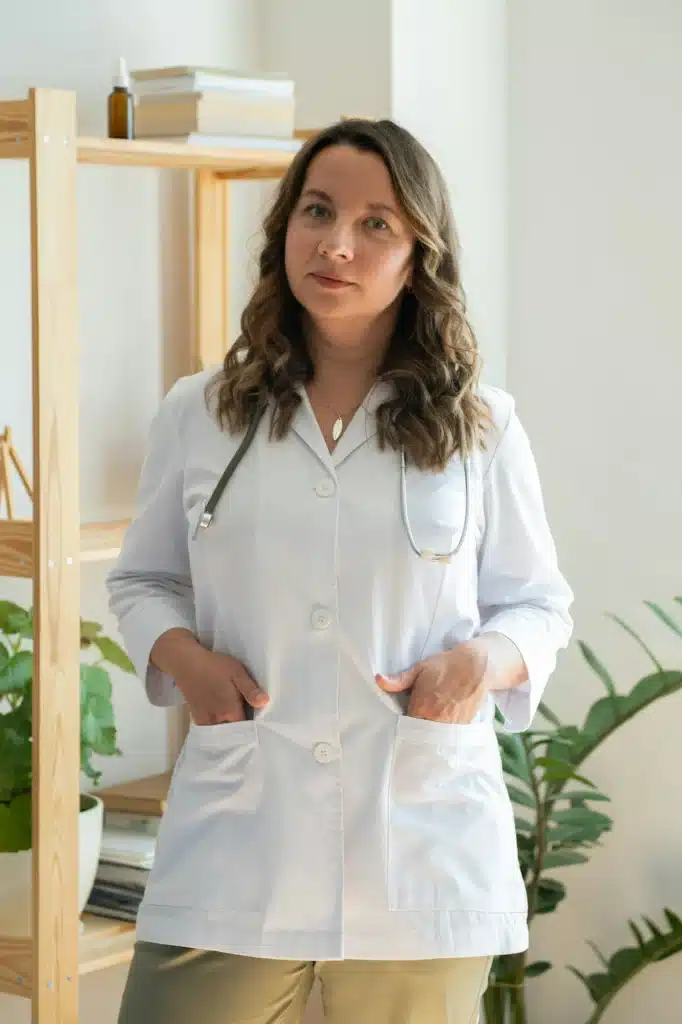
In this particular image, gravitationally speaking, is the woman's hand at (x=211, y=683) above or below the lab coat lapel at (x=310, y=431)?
below

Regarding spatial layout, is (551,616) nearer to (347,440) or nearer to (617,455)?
(347,440)

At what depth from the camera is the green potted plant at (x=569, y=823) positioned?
7.51ft

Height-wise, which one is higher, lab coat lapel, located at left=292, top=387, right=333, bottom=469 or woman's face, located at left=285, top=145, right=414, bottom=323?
woman's face, located at left=285, top=145, right=414, bottom=323

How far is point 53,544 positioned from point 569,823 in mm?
996

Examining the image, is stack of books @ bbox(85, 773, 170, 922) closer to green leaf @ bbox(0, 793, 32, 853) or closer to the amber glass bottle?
green leaf @ bbox(0, 793, 32, 853)

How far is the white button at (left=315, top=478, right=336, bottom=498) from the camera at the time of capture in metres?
1.45

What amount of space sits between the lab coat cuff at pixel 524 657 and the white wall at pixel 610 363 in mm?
981

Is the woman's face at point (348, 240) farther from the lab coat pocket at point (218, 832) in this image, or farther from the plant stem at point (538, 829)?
the plant stem at point (538, 829)

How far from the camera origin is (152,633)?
5.05 feet

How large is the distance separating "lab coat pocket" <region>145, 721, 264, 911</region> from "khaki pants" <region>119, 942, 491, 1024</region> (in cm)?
6

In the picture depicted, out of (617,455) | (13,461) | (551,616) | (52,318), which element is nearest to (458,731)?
(551,616)

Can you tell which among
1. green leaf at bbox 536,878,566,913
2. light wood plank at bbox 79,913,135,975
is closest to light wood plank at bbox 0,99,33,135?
light wood plank at bbox 79,913,135,975

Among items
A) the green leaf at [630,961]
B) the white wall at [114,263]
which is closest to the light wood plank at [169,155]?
the white wall at [114,263]

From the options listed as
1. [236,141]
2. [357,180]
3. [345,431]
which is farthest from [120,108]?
[345,431]
